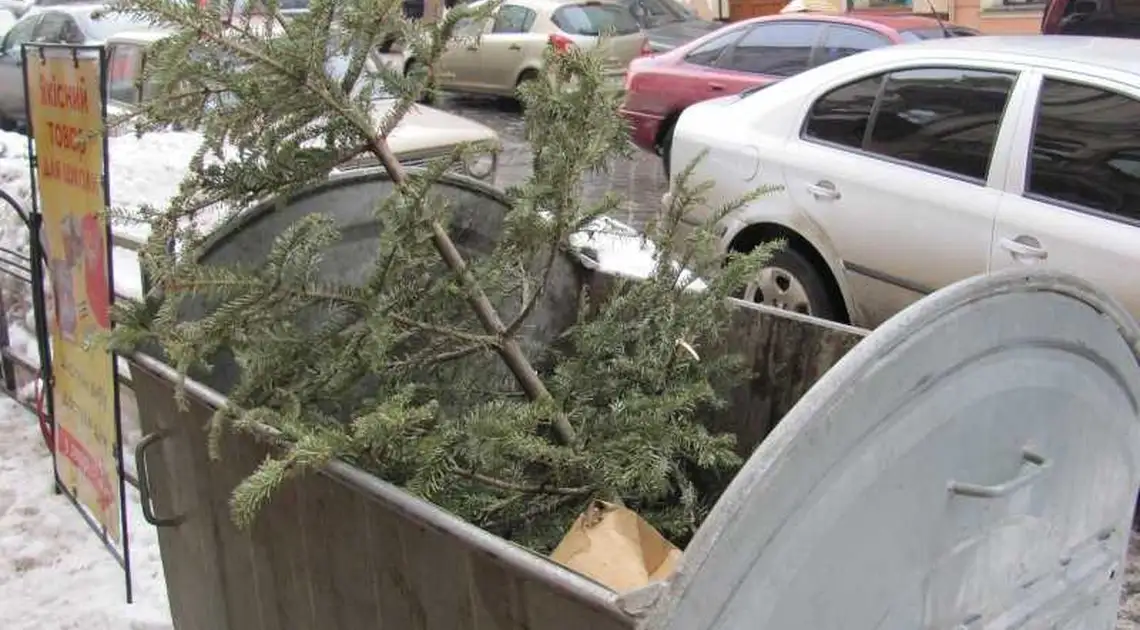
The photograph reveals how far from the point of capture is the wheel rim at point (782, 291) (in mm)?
5230

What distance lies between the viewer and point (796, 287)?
207 inches

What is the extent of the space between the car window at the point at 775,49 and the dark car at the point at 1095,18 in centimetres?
268

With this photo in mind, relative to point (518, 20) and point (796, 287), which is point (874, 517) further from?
point (518, 20)

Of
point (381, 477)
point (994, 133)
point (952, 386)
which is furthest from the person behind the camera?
point (994, 133)

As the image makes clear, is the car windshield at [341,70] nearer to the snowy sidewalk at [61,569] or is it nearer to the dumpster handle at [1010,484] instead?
the dumpster handle at [1010,484]

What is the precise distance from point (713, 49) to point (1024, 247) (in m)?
5.60

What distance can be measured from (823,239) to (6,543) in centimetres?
352

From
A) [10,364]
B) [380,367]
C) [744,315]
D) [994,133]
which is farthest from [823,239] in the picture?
[10,364]

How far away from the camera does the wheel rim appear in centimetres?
523

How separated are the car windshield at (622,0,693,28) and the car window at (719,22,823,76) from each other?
705 centimetres

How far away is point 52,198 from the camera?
3.74m

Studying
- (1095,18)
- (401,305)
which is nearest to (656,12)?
(1095,18)

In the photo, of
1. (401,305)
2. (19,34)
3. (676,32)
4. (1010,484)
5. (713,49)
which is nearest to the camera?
(1010,484)

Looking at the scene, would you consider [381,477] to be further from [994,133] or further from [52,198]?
[994,133]
